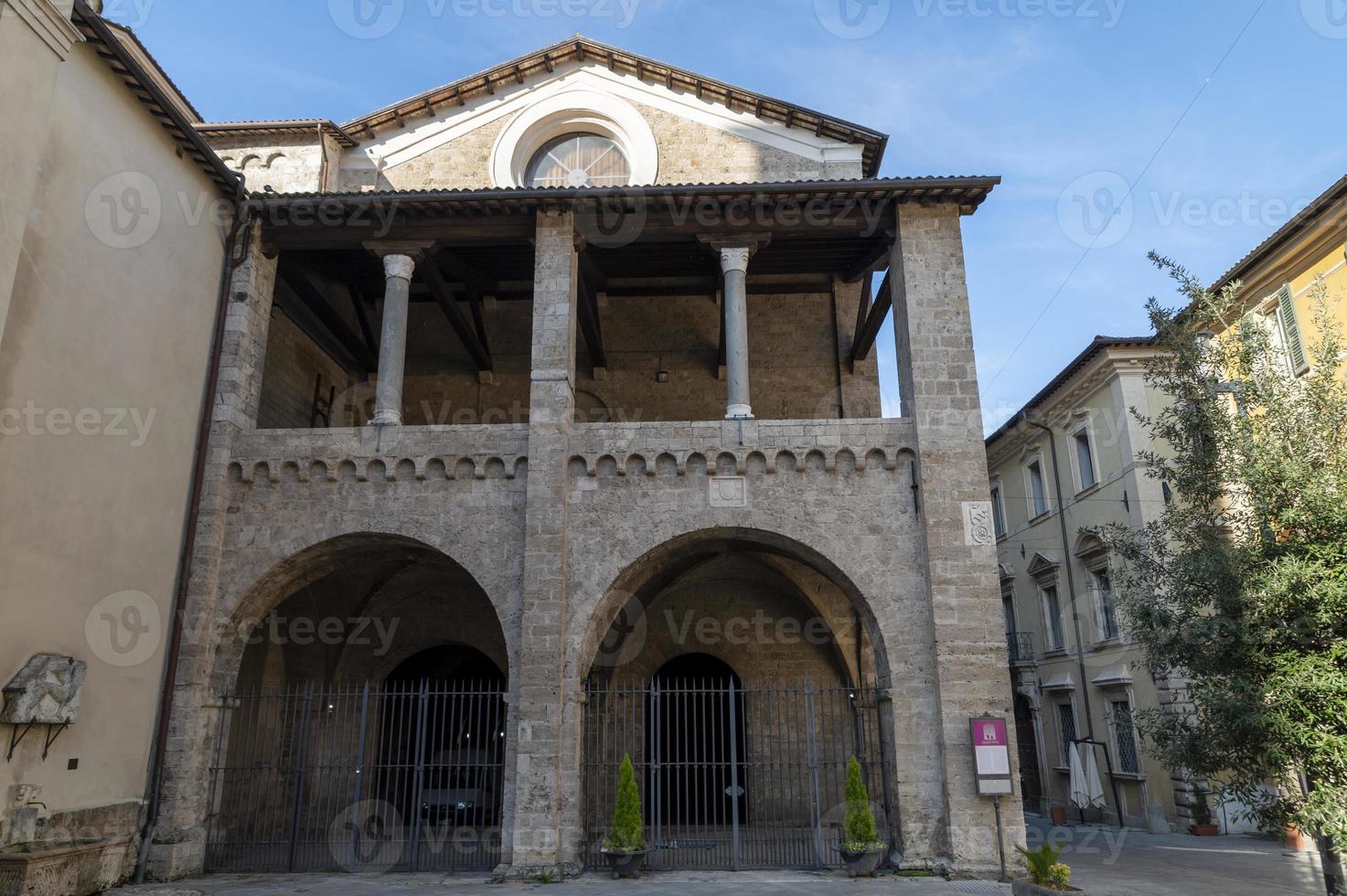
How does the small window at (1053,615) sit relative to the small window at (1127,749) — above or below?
above

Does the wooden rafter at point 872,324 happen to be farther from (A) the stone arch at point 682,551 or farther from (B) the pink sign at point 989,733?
(B) the pink sign at point 989,733

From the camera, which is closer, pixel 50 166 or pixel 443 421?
pixel 50 166

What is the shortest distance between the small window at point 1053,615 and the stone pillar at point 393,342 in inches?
613

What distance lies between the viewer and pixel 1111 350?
714 inches

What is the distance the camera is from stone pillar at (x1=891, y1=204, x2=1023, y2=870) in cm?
1046

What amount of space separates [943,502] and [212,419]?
373 inches

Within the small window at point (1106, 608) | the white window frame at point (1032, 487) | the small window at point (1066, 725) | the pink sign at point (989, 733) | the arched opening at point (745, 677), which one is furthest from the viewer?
the white window frame at point (1032, 487)

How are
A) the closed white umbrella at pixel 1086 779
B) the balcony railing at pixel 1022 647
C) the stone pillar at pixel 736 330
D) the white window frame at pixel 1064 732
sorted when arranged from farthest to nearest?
the balcony railing at pixel 1022 647
the white window frame at pixel 1064 732
the closed white umbrella at pixel 1086 779
the stone pillar at pixel 736 330

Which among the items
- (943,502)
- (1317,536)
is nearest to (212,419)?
(943,502)

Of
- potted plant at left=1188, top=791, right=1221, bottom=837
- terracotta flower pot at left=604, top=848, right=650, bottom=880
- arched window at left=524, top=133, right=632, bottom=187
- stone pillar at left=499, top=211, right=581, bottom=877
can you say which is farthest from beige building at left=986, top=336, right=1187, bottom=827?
stone pillar at left=499, top=211, right=581, bottom=877

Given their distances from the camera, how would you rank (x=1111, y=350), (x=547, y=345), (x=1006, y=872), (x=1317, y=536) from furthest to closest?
(x=1111, y=350) → (x=547, y=345) → (x=1006, y=872) → (x=1317, y=536)

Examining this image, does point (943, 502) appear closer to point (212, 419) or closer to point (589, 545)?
point (589, 545)

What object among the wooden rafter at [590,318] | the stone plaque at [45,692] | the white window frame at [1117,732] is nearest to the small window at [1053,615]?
the white window frame at [1117,732]

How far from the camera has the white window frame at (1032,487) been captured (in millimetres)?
21531
